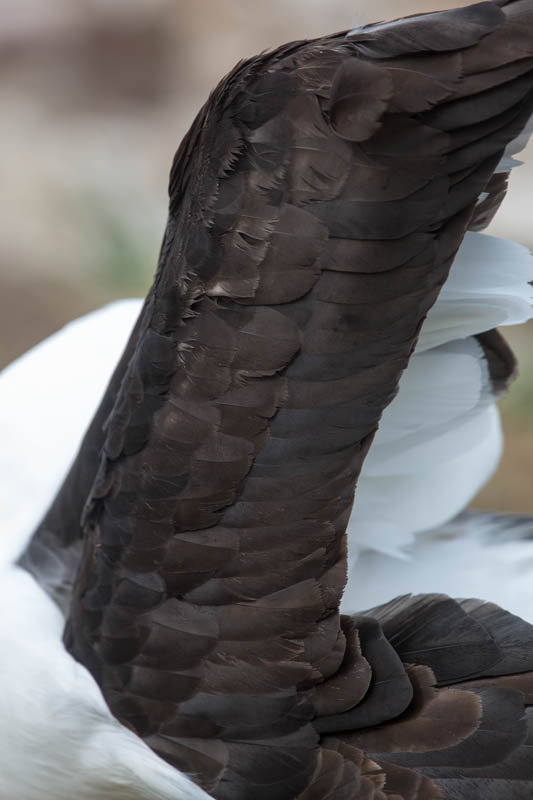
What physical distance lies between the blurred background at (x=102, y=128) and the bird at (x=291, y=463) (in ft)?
9.76

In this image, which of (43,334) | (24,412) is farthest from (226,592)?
(43,334)

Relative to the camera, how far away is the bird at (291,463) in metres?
1.27

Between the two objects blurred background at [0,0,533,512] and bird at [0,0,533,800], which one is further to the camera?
blurred background at [0,0,533,512]

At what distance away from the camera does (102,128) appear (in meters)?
6.01

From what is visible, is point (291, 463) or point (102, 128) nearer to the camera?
point (291, 463)

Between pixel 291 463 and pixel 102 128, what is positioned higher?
pixel 102 128

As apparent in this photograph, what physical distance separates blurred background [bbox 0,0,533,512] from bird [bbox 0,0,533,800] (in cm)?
298

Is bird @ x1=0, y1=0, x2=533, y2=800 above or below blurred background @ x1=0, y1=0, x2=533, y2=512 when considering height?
below

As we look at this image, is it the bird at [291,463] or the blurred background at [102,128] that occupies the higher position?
the blurred background at [102,128]

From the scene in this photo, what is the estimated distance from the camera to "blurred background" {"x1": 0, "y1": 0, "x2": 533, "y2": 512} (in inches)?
196

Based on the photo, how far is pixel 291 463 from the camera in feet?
4.66

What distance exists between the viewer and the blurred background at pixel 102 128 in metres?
4.99

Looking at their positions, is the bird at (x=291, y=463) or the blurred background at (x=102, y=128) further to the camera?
the blurred background at (x=102, y=128)

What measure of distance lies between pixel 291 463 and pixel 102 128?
491cm
